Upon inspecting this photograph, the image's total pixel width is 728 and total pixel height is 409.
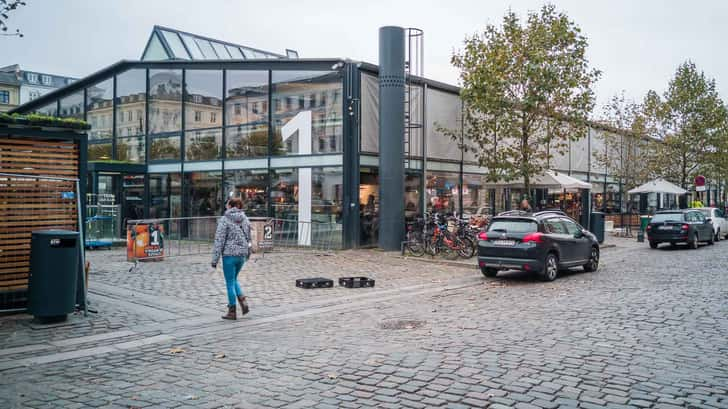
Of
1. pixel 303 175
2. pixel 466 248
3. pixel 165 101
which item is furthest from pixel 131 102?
pixel 466 248

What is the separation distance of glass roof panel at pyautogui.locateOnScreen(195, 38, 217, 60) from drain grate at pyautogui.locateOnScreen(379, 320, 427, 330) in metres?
21.9

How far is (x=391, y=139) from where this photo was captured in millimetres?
20031

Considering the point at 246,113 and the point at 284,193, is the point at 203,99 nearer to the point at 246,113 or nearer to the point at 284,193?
the point at 246,113

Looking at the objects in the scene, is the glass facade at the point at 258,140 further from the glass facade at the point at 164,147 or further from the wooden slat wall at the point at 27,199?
the wooden slat wall at the point at 27,199

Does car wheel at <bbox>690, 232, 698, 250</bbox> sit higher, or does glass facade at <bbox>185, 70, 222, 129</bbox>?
glass facade at <bbox>185, 70, 222, 129</bbox>

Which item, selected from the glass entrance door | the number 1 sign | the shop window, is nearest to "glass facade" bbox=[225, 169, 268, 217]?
the number 1 sign

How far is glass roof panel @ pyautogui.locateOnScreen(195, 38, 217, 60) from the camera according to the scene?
27623mm

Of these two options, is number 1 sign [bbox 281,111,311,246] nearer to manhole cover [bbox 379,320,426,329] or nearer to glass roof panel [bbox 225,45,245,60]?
glass roof panel [bbox 225,45,245,60]

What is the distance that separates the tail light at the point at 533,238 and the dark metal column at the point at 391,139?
6.93 meters

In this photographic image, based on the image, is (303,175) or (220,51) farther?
(220,51)

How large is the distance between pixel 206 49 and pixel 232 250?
2107 cm

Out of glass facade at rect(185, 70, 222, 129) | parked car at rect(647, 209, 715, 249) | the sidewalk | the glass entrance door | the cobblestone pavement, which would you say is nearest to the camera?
the cobblestone pavement

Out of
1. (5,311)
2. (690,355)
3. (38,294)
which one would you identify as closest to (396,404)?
(690,355)

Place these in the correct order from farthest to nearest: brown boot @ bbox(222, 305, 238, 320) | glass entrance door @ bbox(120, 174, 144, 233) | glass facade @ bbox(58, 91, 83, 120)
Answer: glass facade @ bbox(58, 91, 83, 120) < glass entrance door @ bbox(120, 174, 144, 233) < brown boot @ bbox(222, 305, 238, 320)
